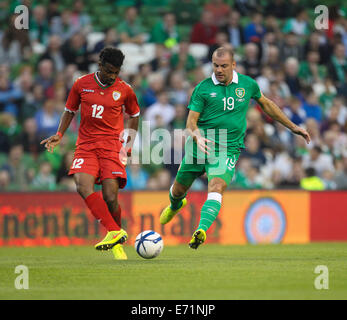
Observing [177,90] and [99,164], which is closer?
[99,164]

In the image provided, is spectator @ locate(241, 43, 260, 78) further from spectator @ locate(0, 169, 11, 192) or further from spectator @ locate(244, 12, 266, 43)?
spectator @ locate(0, 169, 11, 192)

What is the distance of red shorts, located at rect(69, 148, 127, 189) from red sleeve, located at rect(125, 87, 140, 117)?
580mm

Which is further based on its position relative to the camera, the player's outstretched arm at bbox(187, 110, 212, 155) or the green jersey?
the green jersey

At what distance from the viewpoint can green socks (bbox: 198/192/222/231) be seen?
30.4 ft

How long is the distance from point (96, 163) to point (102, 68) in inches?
45.0

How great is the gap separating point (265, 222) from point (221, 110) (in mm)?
5501

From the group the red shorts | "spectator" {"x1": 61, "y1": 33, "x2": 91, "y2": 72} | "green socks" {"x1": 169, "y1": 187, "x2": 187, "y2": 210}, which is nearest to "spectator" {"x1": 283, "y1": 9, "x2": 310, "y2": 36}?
"spectator" {"x1": 61, "y1": 33, "x2": 91, "y2": 72}

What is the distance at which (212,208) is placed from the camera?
30.8 feet

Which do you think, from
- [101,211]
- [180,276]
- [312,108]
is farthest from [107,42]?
[180,276]

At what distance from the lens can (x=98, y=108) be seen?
991 centimetres

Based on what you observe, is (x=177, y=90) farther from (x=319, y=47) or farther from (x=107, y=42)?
(x=319, y=47)

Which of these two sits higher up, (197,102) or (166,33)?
(166,33)

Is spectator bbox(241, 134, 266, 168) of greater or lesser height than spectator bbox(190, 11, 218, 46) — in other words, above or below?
below

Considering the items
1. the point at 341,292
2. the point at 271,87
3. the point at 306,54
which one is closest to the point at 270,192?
the point at 271,87
